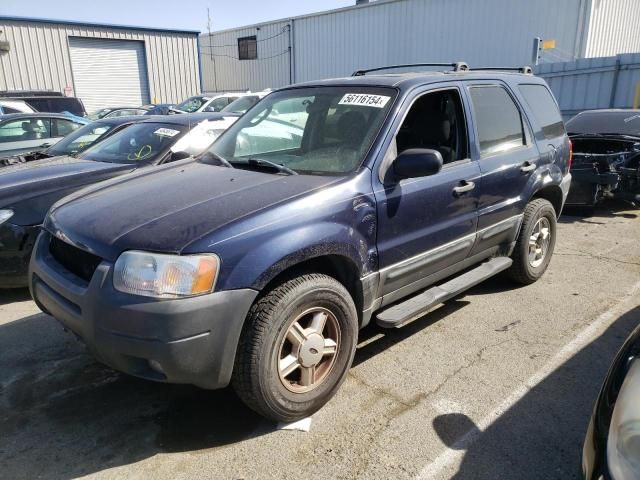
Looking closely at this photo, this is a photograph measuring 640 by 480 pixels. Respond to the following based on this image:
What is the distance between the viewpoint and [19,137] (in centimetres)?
786

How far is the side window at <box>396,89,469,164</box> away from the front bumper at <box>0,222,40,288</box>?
3.19 metres

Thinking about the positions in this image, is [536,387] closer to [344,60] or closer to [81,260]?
[81,260]

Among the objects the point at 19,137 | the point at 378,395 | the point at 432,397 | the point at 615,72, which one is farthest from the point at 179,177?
the point at 615,72

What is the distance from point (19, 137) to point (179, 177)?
6072 millimetres

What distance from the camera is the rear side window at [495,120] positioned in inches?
151

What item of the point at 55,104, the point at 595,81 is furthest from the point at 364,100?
the point at 595,81

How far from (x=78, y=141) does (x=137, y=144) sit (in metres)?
1.55

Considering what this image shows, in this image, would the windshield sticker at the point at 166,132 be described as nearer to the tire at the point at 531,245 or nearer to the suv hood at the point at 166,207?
the suv hood at the point at 166,207

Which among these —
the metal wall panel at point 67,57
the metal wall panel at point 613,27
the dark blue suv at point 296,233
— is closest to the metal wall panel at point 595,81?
the metal wall panel at point 613,27

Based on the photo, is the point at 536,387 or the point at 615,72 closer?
the point at 536,387

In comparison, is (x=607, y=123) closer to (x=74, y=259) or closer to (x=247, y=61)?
(x=74, y=259)

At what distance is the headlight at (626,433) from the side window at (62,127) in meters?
8.64

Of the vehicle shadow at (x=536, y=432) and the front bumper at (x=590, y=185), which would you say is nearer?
the vehicle shadow at (x=536, y=432)

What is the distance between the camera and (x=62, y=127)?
8.35 meters
